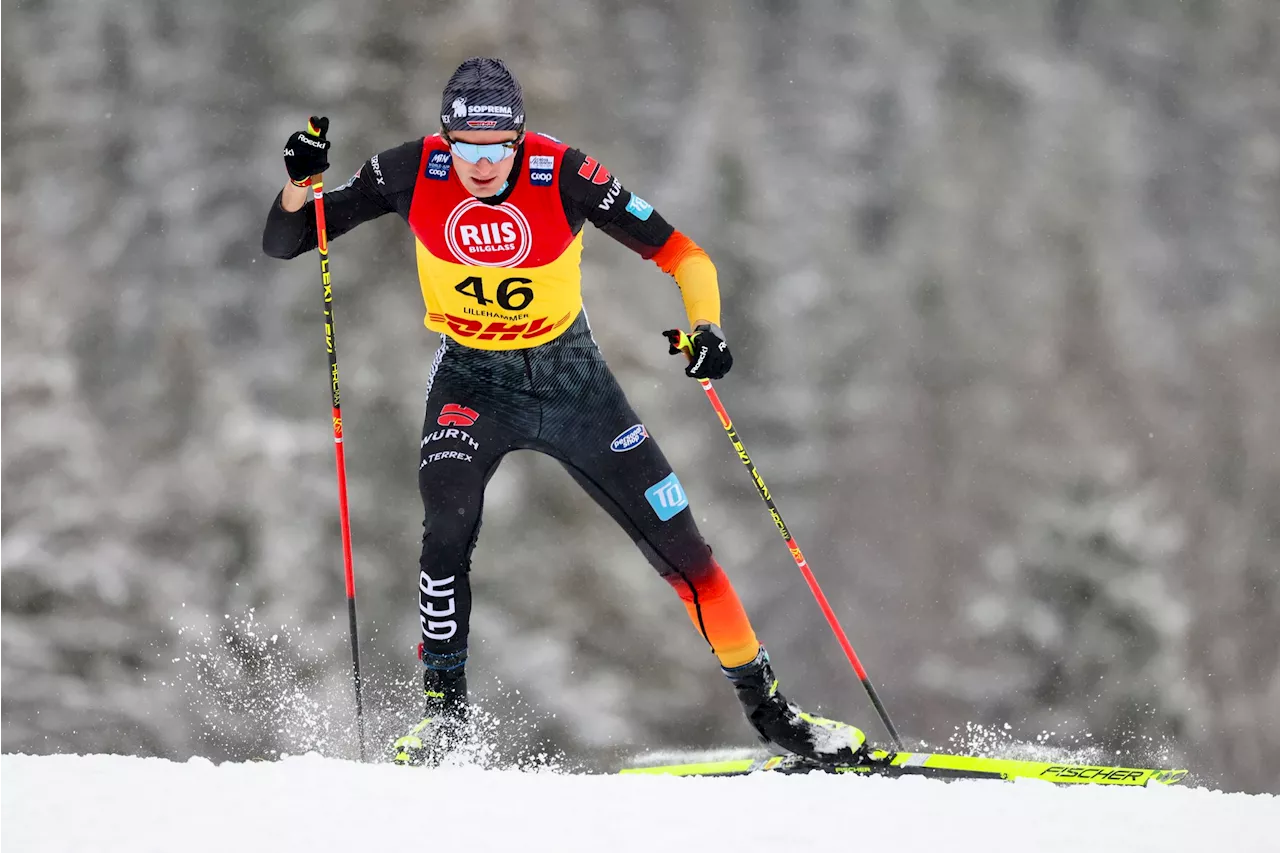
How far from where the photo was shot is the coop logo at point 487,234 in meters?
3.30

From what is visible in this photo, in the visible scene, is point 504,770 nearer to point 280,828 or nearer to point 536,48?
point 280,828

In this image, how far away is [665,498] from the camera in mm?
3406

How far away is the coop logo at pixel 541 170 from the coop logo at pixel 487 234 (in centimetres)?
11

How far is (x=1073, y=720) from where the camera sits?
6.98m

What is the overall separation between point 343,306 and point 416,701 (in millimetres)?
2534

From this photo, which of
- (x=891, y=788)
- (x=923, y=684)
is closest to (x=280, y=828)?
(x=891, y=788)

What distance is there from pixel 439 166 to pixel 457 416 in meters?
0.74

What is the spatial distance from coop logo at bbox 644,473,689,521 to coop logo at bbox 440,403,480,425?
0.57 metres

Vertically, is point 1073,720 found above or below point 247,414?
below

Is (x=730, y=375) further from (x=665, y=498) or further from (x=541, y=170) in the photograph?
(x=541, y=170)

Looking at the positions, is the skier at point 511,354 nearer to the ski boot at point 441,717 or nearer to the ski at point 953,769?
the ski boot at point 441,717

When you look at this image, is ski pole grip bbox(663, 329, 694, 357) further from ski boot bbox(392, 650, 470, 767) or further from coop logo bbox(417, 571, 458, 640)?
ski boot bbox(392, 650, 470, 767)

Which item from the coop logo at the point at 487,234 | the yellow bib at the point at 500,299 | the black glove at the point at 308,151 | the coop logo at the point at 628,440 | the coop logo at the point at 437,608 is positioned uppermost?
the black glove at the point at 308,151

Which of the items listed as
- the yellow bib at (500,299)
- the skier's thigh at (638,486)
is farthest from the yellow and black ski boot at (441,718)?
the yellow bib at (500,299)
